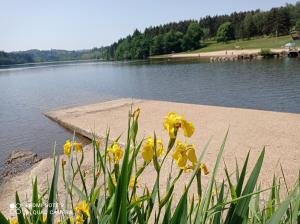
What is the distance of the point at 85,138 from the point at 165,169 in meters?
4.40

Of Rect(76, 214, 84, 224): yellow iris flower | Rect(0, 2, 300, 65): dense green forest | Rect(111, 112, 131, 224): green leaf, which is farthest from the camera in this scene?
Rect(0, 2, 300, 65): dense green forest

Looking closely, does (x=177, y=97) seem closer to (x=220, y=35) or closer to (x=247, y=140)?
(x=247, y=140)

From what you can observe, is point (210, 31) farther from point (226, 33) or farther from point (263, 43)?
point (263, 43)

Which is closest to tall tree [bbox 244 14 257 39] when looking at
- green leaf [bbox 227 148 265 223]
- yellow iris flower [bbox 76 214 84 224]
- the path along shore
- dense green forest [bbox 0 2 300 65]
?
dense green forest [bbox 0 2 300 65]

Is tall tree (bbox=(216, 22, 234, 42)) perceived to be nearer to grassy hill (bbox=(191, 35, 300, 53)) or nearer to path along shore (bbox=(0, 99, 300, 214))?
grassy hill (bbox=(191, 35, 300, 53))

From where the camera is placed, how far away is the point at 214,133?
725 centimetres

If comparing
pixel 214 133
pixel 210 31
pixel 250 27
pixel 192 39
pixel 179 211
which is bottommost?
pixel 214 133

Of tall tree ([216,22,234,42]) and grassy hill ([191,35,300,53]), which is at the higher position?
tall tree ([216,22,234,42])

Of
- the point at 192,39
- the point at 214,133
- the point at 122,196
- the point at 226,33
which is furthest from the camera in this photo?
the point at 192,39

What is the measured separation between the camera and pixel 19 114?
15.1m

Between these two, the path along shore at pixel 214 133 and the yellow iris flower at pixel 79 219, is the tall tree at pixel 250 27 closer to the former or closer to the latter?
the path along shore at pixel 214 133

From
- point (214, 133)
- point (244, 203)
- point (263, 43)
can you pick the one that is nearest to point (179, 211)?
point (244, 203)

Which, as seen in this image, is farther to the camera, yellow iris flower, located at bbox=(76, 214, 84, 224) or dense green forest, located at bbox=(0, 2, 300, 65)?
dense green forest, located at bbox=(0, 2, 300, 65)

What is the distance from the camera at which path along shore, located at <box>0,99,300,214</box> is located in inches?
199
